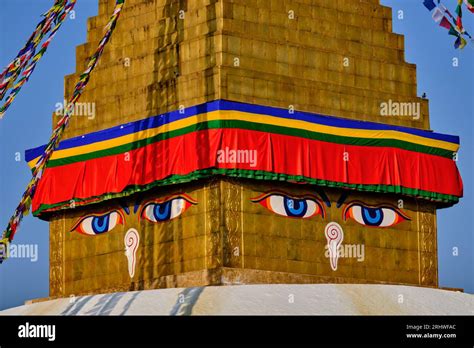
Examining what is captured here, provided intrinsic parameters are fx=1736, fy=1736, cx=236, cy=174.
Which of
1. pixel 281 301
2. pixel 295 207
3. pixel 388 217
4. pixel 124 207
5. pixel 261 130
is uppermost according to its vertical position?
pixel 261 130

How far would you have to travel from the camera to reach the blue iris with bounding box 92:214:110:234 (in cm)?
5747

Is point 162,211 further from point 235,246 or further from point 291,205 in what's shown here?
point 291,205

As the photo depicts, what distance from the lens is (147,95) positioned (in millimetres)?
56656

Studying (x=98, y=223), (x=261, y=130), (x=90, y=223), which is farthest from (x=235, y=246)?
(x=90, y=223)

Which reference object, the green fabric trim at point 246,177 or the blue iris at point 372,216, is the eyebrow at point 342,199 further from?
the blue iris at point 372,216

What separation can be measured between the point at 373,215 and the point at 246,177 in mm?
5355

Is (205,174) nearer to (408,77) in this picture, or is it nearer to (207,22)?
(207,22)

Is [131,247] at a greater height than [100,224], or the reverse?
[100,224]

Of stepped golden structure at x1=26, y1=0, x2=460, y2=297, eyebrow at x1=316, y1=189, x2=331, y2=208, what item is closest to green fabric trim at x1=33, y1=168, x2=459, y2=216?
stepped golden structure at x1=26, y1=0, x2=460, y2=297

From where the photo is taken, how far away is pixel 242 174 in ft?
176

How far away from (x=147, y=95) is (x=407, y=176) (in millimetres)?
8917

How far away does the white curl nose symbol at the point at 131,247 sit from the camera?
56.2 metres

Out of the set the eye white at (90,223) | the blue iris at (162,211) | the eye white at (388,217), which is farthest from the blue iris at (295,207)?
the eye white at (90,223)
